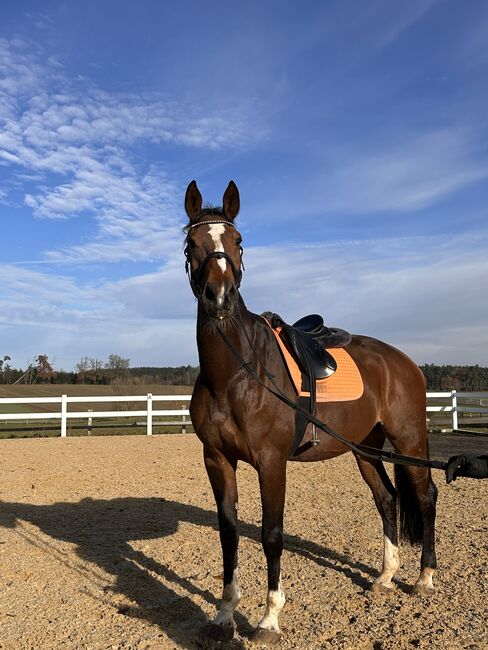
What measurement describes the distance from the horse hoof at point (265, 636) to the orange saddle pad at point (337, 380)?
1.54m

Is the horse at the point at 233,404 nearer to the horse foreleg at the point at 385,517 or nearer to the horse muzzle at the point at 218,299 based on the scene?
the horse muzzle at the point at 218,299

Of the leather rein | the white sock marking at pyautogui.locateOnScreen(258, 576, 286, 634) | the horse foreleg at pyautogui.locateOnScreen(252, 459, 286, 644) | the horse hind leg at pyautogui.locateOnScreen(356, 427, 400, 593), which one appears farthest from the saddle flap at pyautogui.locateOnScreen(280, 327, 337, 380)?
the white sock marking at pyautogui.locateOnScreen(258, 576, 286, 634)

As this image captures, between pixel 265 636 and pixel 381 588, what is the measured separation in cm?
134

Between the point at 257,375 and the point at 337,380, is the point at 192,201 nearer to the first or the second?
the point at 257,375

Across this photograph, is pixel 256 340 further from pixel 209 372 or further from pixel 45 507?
pixel 45 507

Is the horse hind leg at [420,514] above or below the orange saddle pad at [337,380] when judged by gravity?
below

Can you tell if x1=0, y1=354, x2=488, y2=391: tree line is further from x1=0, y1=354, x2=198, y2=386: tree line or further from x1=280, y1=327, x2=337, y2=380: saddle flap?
x1=280, y1=327, x2=337, y2=380: saddle flap

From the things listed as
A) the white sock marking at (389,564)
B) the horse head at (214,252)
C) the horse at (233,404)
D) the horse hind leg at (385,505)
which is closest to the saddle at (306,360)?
the horse at (233,404)

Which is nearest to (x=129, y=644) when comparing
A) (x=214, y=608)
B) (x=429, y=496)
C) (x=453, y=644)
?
(x=214, y=608)

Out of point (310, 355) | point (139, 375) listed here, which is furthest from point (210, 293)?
point (139, 375)

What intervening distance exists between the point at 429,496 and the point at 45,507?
17.4 ft

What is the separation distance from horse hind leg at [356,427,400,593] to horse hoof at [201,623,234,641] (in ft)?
4.82

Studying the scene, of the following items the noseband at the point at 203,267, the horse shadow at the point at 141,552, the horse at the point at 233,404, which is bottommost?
the horse shadow at the point at 141,552

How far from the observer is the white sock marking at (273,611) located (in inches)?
134
